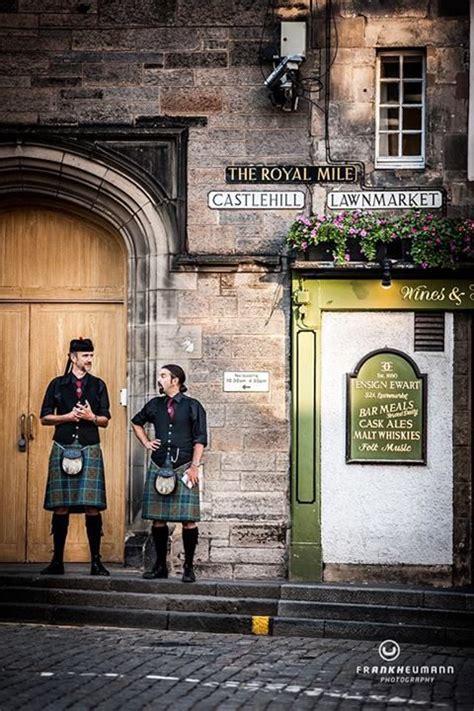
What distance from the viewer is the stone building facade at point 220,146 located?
46.5 ft

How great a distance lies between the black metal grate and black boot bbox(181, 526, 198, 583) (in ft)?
8.86

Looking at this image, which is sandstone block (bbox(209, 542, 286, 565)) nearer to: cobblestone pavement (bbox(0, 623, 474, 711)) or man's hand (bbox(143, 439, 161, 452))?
man's hand (bbox(143, 439, 161, 452))

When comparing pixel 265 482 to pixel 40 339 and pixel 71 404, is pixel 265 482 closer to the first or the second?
pixel 71 404

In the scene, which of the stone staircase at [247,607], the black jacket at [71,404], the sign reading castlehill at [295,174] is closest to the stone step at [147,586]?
the stone staircase at [247,607]

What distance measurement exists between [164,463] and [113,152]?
118 inches

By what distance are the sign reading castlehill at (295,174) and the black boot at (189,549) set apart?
10.7 ft

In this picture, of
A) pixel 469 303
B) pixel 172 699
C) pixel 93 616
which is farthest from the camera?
pixel 469 303

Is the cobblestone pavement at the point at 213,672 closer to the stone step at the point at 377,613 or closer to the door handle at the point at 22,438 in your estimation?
the stone step at the point at 377,613

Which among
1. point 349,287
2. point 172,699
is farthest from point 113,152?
point 172,699

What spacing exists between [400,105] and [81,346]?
3734 mm

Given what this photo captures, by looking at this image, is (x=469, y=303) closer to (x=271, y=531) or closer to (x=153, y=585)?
(x=271, y=531)

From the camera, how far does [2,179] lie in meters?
14.7

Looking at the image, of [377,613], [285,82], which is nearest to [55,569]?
[377,613]

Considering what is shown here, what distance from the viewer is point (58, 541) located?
1370 cm
